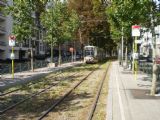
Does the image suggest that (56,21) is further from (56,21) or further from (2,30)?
(2,30)

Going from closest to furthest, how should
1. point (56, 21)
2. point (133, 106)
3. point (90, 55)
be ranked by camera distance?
1. point (133, 106)
2. point (56, 21)
3. point (90, 55)

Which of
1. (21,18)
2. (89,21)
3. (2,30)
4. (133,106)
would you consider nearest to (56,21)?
(21,18)

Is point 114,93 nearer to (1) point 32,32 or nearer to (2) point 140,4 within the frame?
(2) point 140,4

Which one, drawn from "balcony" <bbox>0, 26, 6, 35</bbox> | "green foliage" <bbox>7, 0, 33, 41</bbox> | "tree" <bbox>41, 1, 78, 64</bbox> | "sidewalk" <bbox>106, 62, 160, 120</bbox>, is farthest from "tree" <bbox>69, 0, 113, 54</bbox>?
"sidewalk" <bbox>106, 62, 160, 120</bbox>

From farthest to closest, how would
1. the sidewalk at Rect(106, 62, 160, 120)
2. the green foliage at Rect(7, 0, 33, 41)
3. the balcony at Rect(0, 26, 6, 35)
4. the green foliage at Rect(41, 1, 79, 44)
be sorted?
the balcony at Rect(0, 26, 6, 35) < the green foliage at Rect(41, 1, 79, 44) < the green foliage at Rect(7, 0, 33, 41) < the sidewalk at Rect(106, 62, 160, 120)

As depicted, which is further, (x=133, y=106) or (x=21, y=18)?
(x=21, y=18)

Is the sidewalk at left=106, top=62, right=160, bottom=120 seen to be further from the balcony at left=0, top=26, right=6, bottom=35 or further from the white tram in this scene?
the balcony at left=0, top=26, right=6, bottom=35

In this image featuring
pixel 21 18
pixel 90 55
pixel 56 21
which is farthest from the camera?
pixel 90 55

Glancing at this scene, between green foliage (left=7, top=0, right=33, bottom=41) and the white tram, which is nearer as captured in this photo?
green foliage (left=7, top=0, right=33, bottom=41)

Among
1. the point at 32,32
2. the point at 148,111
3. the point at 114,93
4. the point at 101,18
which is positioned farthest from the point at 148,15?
the point at 101,18

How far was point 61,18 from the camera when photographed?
5309 cm

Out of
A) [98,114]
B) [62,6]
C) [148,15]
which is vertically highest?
[62,6]

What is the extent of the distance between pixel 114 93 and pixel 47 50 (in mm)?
94773

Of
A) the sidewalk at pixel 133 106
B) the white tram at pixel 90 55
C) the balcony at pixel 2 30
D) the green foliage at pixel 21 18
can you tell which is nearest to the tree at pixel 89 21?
the white tram at pixel 90 55
